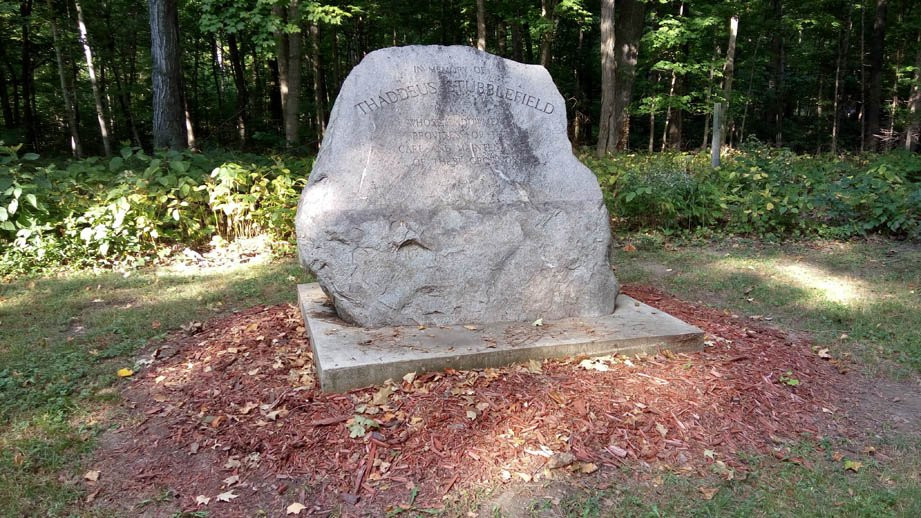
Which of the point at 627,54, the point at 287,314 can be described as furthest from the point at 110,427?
the point at 627,54

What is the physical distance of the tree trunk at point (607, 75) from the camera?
472 inches

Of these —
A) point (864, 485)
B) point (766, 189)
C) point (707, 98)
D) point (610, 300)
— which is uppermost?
point (707, 98)

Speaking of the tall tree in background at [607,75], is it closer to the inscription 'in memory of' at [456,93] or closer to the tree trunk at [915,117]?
the tree trunk at [915,117]

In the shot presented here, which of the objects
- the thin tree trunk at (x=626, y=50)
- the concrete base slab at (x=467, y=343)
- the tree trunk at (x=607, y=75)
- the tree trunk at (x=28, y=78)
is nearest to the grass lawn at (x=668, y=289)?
the concrete base slab at (x=467, y=343)

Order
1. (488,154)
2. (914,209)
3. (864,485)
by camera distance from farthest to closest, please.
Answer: (914,209), (488,154), (864,485)

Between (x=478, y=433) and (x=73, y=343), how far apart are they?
3483mm

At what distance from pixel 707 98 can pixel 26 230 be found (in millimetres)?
13974

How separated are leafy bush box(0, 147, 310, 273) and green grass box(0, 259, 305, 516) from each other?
0.57m

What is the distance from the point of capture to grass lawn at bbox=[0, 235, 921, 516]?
2707mm

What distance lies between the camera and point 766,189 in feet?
28.2

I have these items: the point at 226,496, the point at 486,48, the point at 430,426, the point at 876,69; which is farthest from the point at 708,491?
the point at 486,48

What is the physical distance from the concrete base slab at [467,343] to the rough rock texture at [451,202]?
6.8 inches

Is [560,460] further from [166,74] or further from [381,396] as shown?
[166,74]

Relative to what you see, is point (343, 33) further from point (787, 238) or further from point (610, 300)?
point (610, 300)
